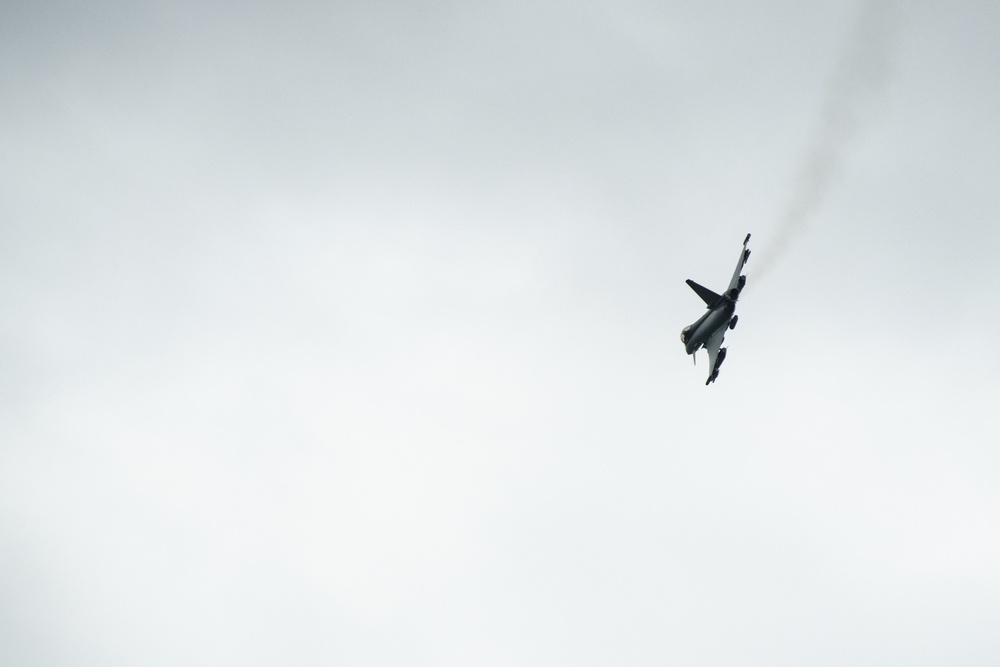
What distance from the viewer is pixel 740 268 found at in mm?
44875

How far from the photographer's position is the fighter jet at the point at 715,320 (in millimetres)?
45312

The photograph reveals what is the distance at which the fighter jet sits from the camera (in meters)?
45.3

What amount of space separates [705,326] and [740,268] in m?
4.45

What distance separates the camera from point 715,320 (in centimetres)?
4650

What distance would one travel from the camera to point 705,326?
154 ft
